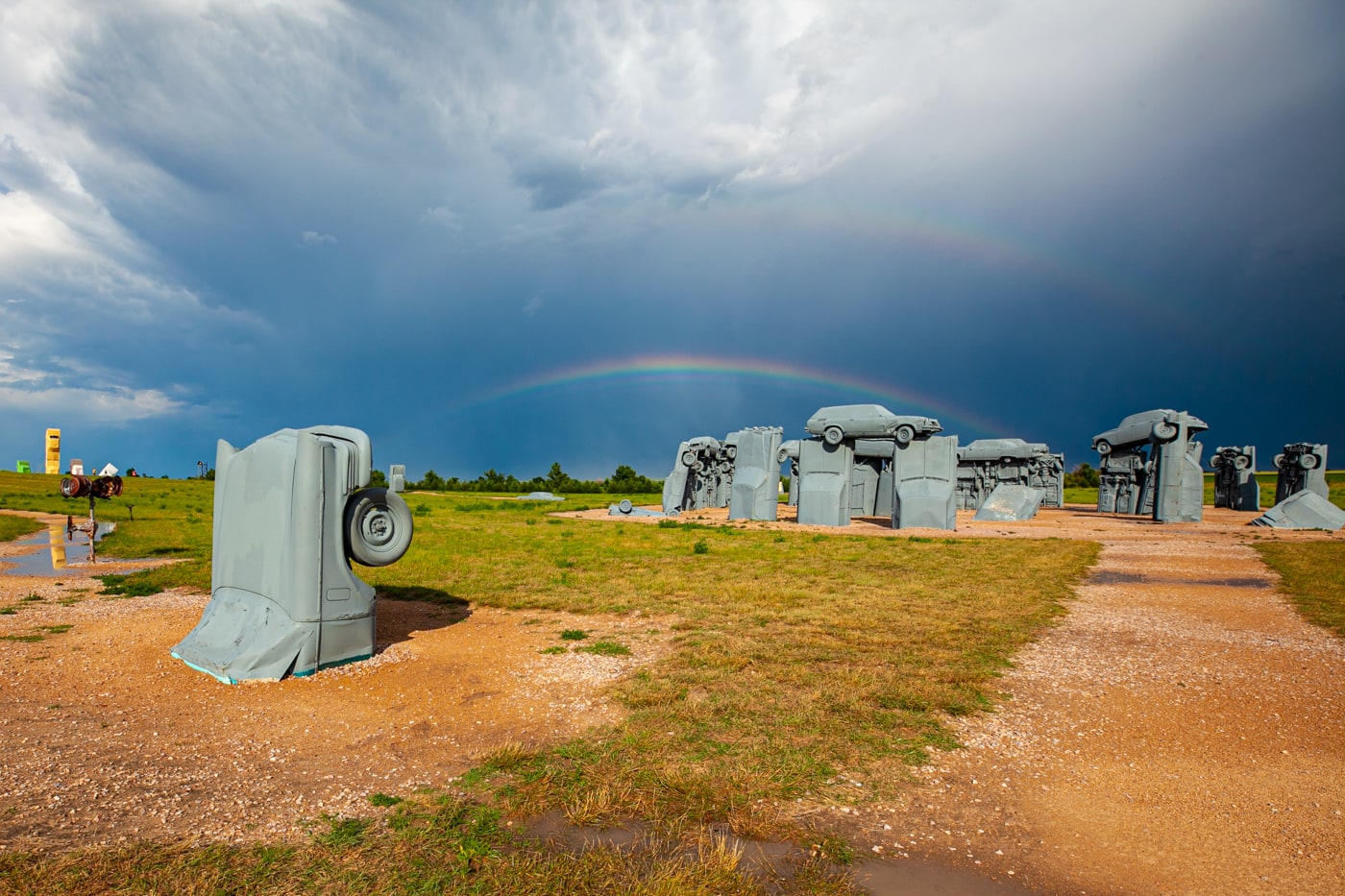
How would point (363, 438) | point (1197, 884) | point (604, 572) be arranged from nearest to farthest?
point (1197, 884) → point (363, 438) → point (604, 572)

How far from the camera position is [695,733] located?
5559mm

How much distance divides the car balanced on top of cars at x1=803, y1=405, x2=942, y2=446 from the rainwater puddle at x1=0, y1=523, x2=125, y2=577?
75.0 ft

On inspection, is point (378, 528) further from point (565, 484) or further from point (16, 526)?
point (565, 484)

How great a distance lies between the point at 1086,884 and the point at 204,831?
203 inches

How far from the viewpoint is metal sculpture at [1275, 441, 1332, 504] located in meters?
31.0

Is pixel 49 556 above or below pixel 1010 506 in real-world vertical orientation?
below

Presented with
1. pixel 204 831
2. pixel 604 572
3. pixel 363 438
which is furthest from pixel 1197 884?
pixel 604 572

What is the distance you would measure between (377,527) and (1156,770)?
802cm

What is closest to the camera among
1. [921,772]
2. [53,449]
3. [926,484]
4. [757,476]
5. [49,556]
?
[921,772]

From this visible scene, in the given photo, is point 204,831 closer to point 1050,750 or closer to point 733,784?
point 733,784

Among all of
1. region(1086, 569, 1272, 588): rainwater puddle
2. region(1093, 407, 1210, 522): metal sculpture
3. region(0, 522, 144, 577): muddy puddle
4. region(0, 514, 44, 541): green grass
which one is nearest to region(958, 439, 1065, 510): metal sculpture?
Result: region(1093, 407, 1210, 522): metal sculpture

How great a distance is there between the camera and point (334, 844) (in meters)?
3.85

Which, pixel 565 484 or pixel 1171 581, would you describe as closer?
pixel 1171 581

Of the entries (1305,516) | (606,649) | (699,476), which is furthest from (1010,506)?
(606,649)
